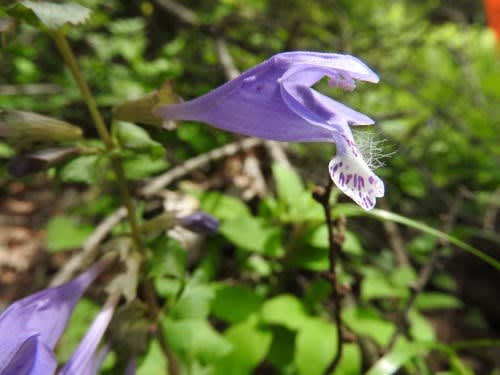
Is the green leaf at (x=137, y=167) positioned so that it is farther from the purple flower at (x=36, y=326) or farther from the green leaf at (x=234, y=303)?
the green leaf at (x=234, y=303)

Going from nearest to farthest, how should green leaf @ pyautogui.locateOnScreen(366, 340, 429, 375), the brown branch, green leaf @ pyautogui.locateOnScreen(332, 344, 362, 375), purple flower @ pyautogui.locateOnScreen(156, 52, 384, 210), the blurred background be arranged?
purple flower @ pyautogui.locateOnScreen(156, 52, 384, 210)
the brown branch
green leaf @ pyautogui.locateOnScreen(366, 340, 429, 375)
green leaf @ pyautogui.locateOnScreen(332, 344, 362, 375)
the blurred background

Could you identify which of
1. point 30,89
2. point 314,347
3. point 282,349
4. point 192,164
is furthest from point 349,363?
point 30,89

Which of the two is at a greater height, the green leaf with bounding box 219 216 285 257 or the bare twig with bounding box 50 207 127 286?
the bare twig with bounding box 50 207 127 286

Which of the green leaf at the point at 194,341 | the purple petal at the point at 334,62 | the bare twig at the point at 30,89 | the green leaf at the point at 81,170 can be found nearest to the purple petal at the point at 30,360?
the green leaf at the point at 81,170

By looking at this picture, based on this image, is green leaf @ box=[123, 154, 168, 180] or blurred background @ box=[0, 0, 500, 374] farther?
blurred background @ box=[0, 0, 500, 374]

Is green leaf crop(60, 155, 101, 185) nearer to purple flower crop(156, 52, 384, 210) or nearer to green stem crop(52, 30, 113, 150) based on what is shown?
green stem crop(52, 30, 113, 150)

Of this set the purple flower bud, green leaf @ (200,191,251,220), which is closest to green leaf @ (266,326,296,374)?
green leaf @ (200,191,251,220)

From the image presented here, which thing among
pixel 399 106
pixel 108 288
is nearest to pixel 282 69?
pixel 108 288
